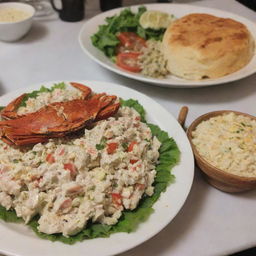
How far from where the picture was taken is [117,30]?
2207mm

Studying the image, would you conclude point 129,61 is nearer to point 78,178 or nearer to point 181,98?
point 181,98

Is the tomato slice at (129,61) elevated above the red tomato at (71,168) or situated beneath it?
situated beneath

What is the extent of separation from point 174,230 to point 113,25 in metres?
1.54

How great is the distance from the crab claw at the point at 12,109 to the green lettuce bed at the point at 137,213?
0.42 m

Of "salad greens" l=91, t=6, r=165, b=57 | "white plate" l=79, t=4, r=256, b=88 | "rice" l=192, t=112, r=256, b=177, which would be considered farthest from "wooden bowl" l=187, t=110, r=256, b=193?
"salad greens" l=91, t=6, r=165, b=57

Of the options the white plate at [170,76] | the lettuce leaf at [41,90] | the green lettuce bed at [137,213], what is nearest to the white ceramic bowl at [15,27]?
the white plate at [170,76]

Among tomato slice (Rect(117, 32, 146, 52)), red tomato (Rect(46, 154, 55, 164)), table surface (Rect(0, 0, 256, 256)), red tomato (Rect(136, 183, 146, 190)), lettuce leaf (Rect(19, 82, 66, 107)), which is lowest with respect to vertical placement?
table surface (Rect(0, 0, 256, 256))

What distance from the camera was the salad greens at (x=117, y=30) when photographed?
2.03 metres

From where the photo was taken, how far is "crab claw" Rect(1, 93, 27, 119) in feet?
4.42

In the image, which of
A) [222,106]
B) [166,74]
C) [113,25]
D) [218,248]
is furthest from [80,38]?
[218,248]

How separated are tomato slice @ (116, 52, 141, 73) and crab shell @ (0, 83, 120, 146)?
49cm

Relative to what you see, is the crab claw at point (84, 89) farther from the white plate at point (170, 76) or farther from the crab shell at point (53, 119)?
the white plate at point (170, 76)

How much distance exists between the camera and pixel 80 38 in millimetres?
2002

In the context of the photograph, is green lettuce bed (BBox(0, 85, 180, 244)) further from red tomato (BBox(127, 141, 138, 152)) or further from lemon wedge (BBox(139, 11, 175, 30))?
lemon wedge (BBox(139, 11, 175, 30))
